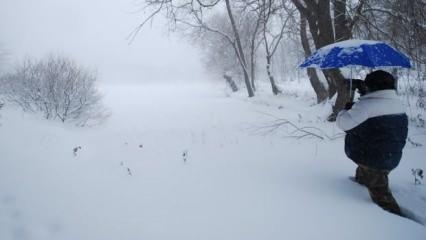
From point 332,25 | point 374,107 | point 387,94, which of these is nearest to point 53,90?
point 332,25

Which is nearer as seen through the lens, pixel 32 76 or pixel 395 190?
pixel 395 190

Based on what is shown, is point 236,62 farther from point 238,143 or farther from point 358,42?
point 358,42

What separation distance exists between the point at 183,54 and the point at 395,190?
116 m

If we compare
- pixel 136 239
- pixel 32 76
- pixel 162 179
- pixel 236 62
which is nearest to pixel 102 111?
pixel 32 76

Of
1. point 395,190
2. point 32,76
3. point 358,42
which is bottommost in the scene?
point 395,190

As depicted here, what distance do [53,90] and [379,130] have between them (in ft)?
44.1

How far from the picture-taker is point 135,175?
4.28 meters

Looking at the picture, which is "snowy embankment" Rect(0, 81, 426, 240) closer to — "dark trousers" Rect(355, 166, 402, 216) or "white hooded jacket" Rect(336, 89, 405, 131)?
"dark trousers" Rect(355, 166, 402, 216)

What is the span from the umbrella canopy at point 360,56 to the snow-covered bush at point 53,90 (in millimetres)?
12416

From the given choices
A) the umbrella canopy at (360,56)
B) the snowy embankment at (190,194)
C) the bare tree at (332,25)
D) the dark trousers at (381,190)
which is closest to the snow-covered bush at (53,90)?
the snowy embankment at (190,194)

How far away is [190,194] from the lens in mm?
3639

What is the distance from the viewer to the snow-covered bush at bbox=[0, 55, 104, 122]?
12.7 meters

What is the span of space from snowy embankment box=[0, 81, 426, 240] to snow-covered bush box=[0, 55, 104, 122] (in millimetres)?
7610

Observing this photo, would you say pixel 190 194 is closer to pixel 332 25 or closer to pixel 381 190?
pixel 381 190
